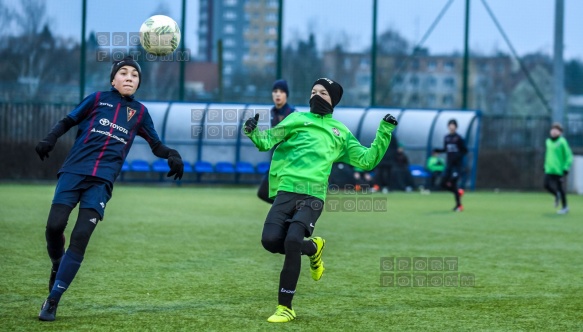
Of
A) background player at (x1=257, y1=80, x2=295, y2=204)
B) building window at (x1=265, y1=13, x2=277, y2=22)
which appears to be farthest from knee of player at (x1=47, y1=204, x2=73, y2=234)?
building window at (x1=265, y1=13, x2=277, y2=22)

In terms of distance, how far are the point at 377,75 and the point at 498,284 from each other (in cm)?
2205

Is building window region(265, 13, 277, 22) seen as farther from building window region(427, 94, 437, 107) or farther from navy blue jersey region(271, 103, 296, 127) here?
navy blue jersey region(271, 103, 296, 127)

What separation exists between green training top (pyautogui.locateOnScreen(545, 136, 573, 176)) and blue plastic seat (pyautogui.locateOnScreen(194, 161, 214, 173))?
34.7 ft

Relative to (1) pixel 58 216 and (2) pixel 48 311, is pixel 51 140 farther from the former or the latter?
(2) pixel 48 311

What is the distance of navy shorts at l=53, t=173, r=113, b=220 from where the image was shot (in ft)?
22.2

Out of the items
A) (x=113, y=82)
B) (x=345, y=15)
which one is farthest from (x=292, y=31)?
(x=113, y=82)

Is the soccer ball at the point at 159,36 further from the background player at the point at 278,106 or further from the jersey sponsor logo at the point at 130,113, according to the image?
the background player at the point at 278,106

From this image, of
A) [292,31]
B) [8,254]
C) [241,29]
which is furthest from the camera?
[241,29]

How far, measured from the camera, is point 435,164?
2805 cm

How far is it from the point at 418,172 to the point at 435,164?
0.59 m

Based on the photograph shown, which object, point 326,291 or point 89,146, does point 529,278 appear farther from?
point 89,146

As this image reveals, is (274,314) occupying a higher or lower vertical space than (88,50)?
lower

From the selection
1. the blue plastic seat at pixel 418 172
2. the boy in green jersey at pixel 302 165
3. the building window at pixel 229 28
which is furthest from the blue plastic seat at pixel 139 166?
the boy in green jersey at pixel 302 165

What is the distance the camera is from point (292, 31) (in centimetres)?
3006
